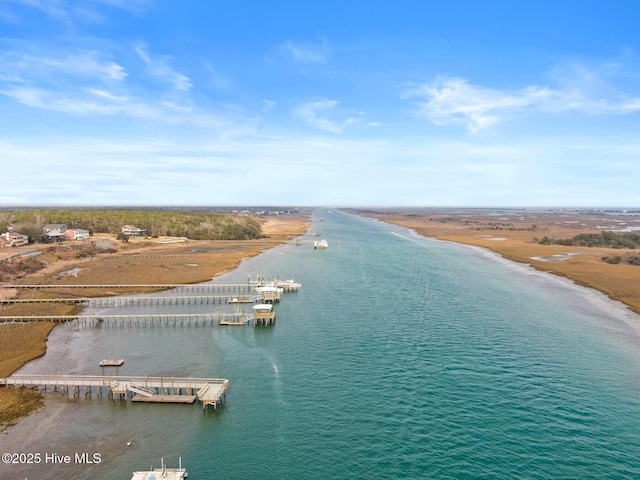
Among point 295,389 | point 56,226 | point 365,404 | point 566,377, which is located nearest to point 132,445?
point 295,389

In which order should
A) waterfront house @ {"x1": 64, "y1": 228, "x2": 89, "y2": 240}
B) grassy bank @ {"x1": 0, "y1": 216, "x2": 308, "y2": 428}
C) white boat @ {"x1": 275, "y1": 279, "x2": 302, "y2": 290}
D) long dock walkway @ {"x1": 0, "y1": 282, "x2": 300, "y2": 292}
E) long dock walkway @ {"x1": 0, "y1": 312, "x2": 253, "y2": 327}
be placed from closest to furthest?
grassy bank @ {"x1": 0, "y1": 216, "x2": 308, "y2": 428} → long dock walkway @ {"x1": 0, "y1": 312, "x2": 253, "y2": 327} → long dock walkway @ {"x1": 0, "y1": 282, "x2": 300, "y2": 292} → white boat @ {"x1": 275, "y1": 279, "x2": 302, "y2": 290} → waterfront house @ {"x1": 64, "y1": 228, "x2": 89, "y2": 240}

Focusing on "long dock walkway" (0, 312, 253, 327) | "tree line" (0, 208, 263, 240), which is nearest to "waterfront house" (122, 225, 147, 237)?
"tree line" (0, 208, 263, 240)

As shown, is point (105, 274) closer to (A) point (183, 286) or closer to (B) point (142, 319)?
(A) point (183, 286)

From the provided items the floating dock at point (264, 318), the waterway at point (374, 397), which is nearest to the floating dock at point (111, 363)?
the waterway at point (374, 397)

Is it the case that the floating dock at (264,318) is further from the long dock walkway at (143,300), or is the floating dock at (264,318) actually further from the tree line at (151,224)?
the tree line at (151,224)

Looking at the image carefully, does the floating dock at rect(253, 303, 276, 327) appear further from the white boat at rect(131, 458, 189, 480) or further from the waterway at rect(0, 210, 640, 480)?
the white boat at rect(131, 458, 189, 480)

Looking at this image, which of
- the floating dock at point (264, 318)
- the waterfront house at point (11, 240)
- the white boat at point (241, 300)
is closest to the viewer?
the floating dock at point (264, 318)
